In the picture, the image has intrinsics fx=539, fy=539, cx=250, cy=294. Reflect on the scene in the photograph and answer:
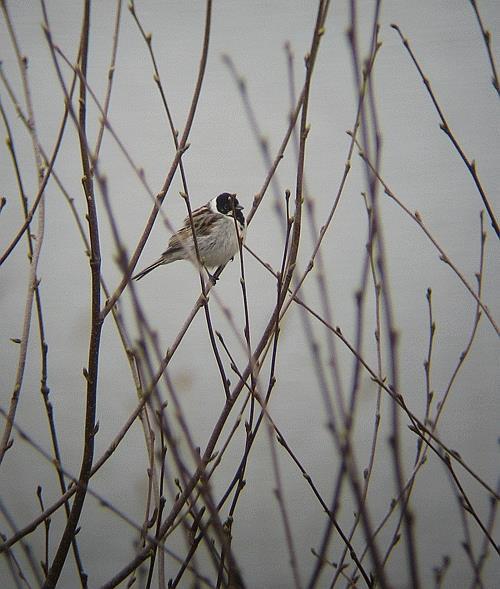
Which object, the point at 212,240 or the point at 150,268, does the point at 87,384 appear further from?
the point at 212,240

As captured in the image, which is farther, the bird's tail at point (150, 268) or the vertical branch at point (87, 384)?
the bird's tail at point (150, 268)

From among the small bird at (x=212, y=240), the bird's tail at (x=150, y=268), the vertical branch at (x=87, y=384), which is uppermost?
the small bird at (x=212, y=240)

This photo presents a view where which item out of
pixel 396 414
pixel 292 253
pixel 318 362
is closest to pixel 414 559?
pixel 396 414

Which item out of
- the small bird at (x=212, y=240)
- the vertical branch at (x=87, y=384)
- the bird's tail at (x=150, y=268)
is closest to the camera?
the vertical branch at (x=87, y=384)

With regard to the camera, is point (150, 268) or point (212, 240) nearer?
point (150, 268)

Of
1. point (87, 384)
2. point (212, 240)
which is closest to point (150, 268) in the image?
point (212, 240)

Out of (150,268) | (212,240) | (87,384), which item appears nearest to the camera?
(87,384)

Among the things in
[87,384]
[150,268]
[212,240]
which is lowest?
[87,384]

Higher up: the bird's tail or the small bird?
the small bird

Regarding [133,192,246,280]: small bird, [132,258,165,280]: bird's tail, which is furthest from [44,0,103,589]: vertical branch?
[133,192,246,280]: small bird

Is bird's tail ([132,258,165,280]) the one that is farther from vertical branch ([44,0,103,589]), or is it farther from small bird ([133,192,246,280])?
vertical branch ([44,0,103,589])

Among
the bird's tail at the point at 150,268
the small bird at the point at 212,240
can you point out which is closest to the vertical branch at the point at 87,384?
the bird's tail at the point at 150,268

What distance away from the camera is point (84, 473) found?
3.62 feet

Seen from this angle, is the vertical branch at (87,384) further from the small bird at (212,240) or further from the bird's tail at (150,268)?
the small bird at (212,240)
